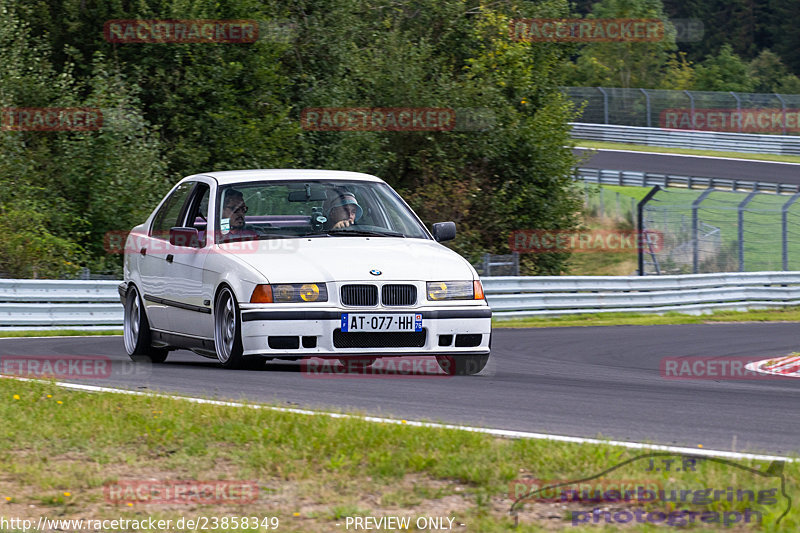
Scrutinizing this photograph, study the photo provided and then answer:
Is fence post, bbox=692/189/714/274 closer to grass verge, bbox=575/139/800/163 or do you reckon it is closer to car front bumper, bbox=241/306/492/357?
car front bumper, bbox=241/306/492/357

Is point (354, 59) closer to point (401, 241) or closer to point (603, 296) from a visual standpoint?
point (603, 296)

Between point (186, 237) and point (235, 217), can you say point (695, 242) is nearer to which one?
point (235, 217)

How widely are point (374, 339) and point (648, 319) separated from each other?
47.0 ft

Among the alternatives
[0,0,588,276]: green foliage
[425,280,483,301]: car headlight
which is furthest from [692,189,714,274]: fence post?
[425,280,483,301]: car headlight

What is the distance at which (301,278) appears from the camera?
27.7 ft

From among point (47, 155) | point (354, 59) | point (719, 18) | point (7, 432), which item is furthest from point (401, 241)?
point (719, 18)

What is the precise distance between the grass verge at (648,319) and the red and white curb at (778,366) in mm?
6608

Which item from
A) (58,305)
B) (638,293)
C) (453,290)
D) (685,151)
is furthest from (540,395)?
(685,151)

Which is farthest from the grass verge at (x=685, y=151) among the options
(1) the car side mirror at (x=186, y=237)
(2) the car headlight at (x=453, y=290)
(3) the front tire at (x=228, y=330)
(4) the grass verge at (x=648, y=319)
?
(3) the front tire at (x=228, y=330)

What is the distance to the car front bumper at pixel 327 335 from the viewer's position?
8.34m

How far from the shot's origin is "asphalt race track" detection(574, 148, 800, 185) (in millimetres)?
40969

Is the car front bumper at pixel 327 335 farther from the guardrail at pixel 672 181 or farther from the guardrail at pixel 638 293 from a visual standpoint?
the guardrail at pixel 672 181

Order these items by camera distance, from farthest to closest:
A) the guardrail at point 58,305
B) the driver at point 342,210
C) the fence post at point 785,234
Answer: the fence post at point 785,234
the guardrail at point 58,305
the driver at point 342,210

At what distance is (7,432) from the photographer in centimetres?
638
